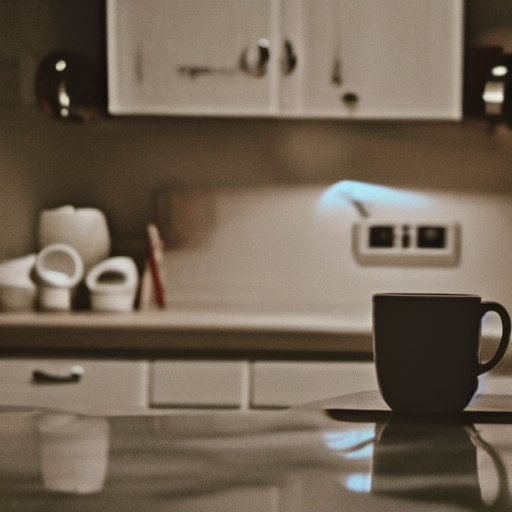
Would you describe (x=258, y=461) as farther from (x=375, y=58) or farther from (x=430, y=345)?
(x=375, y=58)

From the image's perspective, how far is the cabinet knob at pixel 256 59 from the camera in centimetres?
188

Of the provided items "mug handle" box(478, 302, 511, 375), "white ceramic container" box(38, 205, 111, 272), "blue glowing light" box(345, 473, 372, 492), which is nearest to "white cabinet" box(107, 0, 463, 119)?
"white ceramic container" box(38, 205, 111, 272)

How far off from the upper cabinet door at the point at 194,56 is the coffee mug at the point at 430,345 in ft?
4.80

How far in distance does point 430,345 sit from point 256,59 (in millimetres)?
1501

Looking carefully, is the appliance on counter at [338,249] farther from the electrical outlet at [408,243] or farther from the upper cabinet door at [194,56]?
the upper cabinet door at [194,56]

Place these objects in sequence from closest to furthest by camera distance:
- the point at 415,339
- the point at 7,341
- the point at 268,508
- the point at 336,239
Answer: the point at 268,508, the point at 415,339, the point at 7,341, the point at 336,239

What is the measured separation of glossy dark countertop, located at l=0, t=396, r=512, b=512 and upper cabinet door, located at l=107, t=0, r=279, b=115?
1.44 meters

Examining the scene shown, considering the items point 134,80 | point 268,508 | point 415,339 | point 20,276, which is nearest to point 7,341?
point 20,276

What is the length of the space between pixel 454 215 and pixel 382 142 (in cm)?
33

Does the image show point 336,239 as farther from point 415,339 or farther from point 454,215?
point 415,339

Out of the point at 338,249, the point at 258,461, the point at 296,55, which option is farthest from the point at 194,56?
the point at 258,461

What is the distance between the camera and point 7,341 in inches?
62.7

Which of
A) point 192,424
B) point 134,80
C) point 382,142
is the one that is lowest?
point 192,424

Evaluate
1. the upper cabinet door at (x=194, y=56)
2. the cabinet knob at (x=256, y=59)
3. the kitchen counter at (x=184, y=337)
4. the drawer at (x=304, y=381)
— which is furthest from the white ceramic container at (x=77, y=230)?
the drawer at (x=304, y=381)
